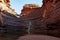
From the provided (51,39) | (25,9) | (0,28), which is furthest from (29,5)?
(51,39)

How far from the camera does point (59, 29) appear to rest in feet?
53.0

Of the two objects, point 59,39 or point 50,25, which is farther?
point 50,25

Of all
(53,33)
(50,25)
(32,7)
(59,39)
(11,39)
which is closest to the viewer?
(59,39)

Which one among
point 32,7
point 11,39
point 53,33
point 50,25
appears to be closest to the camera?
point 11,39

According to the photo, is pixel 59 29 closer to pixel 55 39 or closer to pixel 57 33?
pixel 57 33

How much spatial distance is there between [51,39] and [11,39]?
3926 mm

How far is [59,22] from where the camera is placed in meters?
16.9

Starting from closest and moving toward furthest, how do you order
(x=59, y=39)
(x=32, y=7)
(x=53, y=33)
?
(x=59, y=39) → (x=53, y=33) → (x=32, y=7)

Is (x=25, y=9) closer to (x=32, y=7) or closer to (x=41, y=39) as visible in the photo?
(x=32, y=7)

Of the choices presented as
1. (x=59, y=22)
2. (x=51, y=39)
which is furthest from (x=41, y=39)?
(x=59, y=22)

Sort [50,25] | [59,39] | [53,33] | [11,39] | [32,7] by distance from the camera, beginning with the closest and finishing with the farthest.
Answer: [59,39]
[11,39]
[53,33]
[50,25]
[32,7]

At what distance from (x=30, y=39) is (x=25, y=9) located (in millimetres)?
59480

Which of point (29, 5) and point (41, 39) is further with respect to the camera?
point (29, 5)

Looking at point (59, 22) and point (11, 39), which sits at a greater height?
point (59, 22)
